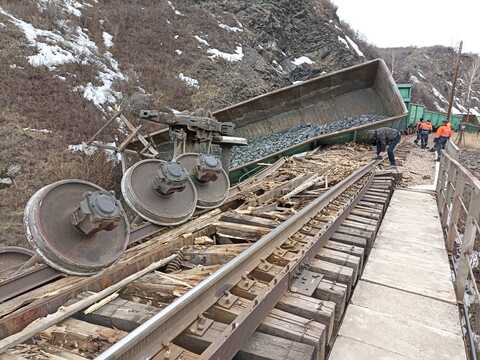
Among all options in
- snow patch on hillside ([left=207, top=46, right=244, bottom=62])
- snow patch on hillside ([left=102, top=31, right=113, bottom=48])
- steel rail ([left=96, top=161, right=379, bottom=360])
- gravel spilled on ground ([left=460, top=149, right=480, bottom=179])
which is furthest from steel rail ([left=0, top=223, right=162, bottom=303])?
snow patch on hillside ([left=207, top=46, right=244, bottom=62])

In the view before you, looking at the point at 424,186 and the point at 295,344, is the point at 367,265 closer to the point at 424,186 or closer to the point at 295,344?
the point at 295,344

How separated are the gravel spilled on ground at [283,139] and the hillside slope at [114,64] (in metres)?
3.79

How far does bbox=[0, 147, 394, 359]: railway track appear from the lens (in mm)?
1686

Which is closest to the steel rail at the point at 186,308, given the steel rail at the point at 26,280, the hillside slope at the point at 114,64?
the steel rail at the point at 26,280

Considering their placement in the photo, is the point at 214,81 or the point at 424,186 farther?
the point at 214,81

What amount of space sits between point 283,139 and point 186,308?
9.36 metres

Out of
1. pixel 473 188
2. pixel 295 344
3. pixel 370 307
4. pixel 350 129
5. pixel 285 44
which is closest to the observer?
pixel 295 344

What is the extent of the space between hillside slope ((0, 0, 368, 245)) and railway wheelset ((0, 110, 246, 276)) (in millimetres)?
3753

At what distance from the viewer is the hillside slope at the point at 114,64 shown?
8.50 m

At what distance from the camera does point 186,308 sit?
1830mm

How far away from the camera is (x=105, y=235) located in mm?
3006

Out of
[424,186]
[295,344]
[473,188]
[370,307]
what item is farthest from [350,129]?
[295,344]

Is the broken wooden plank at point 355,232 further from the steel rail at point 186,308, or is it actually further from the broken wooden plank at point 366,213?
the steel rail at point 186,308

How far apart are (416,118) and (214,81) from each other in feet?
50.4
